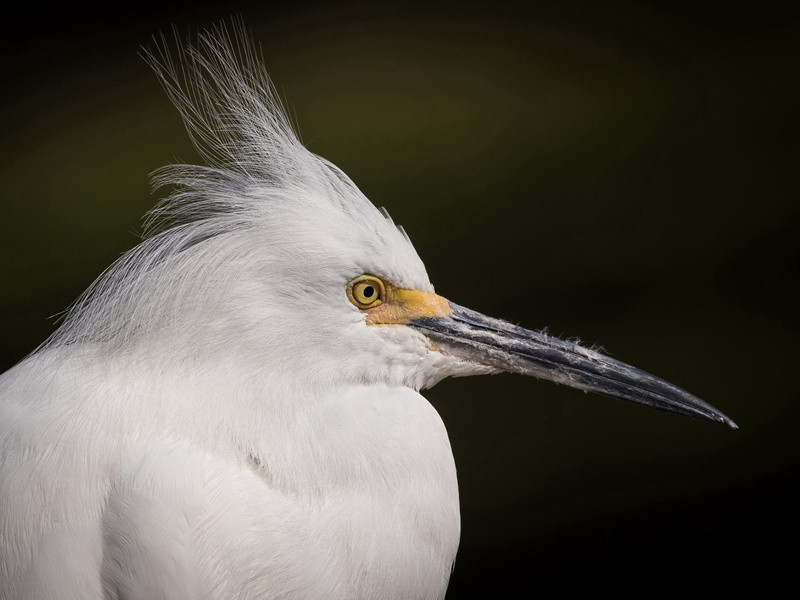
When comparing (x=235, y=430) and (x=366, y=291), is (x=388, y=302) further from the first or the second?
(x=235, y=430)

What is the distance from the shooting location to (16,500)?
90 centimetres

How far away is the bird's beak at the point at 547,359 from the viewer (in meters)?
1.00

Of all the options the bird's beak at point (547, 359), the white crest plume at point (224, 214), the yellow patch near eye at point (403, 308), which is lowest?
the bird's beak at point (547, 359)

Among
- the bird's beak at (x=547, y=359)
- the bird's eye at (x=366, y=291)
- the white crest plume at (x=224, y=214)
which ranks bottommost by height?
the bird's beak at (x=547, y=359)

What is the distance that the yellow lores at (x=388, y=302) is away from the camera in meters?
0.95

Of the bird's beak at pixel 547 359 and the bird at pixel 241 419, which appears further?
the bird's beak at pixel 547 359

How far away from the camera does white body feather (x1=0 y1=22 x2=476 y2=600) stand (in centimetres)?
88

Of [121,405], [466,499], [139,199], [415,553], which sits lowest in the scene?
[466,499]

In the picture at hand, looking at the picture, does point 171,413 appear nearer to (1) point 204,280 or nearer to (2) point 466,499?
(1) point 204,280

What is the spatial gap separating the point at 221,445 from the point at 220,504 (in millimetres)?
61

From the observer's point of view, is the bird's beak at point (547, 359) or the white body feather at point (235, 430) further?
the bird's beak at point (547, 359)

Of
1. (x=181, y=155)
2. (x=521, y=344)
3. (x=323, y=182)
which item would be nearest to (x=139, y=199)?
(x=181, y=155)

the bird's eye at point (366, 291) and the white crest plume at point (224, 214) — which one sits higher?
the white crest plume at point (224, 214)

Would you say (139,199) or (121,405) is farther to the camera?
(139,199)
